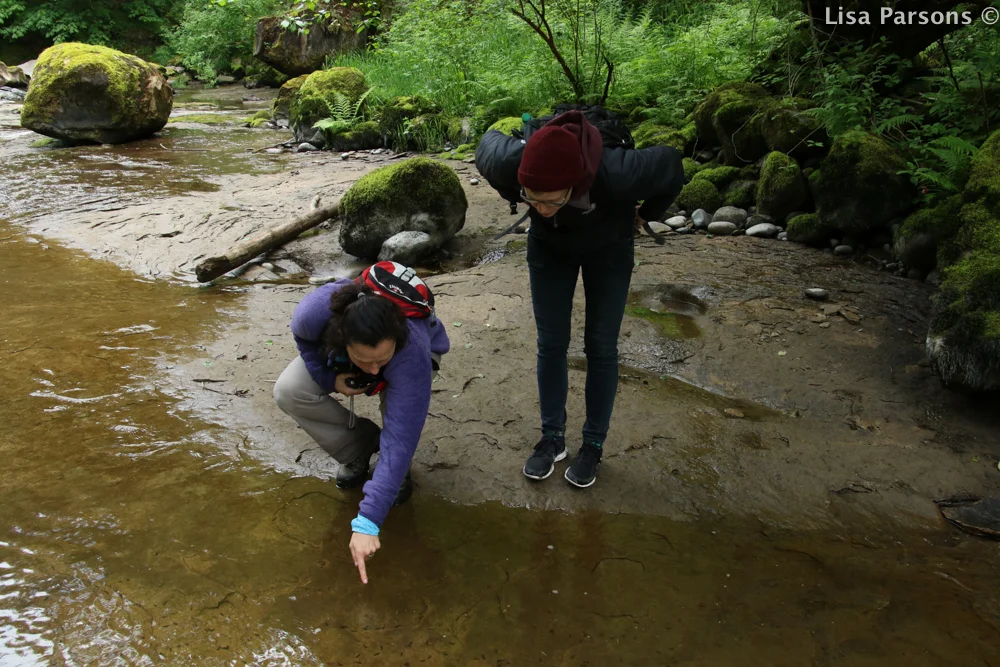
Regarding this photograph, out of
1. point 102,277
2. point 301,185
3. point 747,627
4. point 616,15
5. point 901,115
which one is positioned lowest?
point 747,627

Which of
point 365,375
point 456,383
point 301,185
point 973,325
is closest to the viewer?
point 365,375

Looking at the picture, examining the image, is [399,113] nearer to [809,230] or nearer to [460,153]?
[460,153]

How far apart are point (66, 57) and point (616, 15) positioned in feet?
32.8

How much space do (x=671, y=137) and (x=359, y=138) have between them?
626 centimetres

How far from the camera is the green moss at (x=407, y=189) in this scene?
253 inches

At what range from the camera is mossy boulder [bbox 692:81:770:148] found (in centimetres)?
738

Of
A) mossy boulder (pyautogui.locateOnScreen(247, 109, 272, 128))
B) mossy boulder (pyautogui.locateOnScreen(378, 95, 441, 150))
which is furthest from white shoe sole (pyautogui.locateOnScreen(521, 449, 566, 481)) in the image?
mossy boulder (pyautogui.locateOnScreen(247, 109, 272, 128))

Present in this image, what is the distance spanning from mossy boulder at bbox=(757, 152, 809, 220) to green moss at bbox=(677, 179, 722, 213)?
52 centimetres

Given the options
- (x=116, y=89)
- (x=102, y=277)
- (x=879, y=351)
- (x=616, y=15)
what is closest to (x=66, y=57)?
(x=116, y=89)

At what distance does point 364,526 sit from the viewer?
2.20 metres

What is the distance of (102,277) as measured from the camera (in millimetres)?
5934

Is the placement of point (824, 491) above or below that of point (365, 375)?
below

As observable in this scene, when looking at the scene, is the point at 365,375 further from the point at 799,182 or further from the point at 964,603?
the point at 799,182

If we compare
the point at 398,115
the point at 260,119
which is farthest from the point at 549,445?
the point at 260,119
